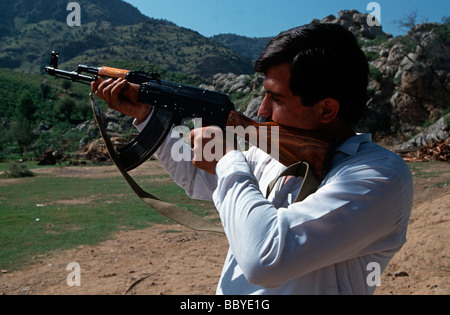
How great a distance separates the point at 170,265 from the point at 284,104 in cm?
431

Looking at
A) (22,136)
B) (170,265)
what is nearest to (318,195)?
(170,265)

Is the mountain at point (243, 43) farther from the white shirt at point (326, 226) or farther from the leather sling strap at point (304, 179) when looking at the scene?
the white shirt at point (326, 226)

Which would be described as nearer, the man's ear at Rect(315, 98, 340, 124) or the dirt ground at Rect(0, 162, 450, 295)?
the man's ear at Rect(315, 98, 340, 124)

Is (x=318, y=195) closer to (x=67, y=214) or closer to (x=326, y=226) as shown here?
(x=326, y=226)

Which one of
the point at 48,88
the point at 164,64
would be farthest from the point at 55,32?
the point at 48,88

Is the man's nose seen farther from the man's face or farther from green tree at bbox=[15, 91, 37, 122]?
green tree at bbox=[15, 91, 37, 122]

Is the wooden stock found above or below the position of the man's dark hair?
below

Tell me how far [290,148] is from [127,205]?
8248 millimetres

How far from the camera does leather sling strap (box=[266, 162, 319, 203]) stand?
4.37 feet

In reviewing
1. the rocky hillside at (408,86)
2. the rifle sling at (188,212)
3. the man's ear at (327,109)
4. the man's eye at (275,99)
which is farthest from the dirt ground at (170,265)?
the rocky hillside at (408,86)

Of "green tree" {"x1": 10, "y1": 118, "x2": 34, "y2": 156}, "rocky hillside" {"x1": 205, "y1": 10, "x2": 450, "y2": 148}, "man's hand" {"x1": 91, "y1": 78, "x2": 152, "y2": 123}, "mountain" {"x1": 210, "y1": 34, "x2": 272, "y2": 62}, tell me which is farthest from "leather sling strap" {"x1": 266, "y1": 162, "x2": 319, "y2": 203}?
"mountain" {"x1": 210, "y1": 34, "x2": 272, "y2": 62}

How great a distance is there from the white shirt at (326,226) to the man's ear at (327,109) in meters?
0.17

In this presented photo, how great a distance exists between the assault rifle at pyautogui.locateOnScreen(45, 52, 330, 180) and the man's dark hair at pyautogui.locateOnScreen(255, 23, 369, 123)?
7.6 inches

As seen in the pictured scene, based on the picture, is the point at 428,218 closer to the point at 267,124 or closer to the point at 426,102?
the point at 267,124
